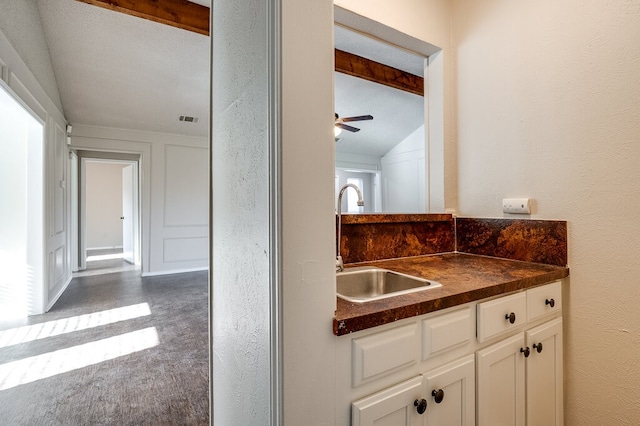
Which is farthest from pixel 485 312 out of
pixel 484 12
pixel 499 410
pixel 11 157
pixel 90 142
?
pixel 90 142

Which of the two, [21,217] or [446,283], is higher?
[21,217]

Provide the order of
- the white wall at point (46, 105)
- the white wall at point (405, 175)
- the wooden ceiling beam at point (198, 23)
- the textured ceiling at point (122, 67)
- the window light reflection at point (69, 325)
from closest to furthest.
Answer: the white wall at point (405, 175) → the white wall at point (46, 105) → the wooden ceiling beam at point (198, 23) → the window light reflection at point (69, 325) → the textured ceiling at point (122, 67)

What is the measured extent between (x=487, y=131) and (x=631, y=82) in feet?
1.89

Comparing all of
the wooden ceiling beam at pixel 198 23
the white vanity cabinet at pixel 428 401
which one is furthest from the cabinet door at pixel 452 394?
the wooden ceiling beam at pixel 198 23

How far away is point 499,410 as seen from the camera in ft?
3.65

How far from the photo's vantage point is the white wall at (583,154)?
1217 mm

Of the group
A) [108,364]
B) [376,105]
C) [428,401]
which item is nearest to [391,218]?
[428,401]

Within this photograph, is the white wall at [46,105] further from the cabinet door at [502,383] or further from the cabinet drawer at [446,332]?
the cabinet door at [502,383]

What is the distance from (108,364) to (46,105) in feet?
10.0

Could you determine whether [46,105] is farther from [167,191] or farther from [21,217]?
[167,191]

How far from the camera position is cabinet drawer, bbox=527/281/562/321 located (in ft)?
4.05

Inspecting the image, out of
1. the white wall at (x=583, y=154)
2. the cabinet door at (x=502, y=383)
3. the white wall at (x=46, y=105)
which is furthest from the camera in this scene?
the white wall at (x=46, y=105)

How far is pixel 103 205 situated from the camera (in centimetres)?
837

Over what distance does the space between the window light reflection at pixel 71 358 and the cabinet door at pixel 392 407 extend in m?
2.48
